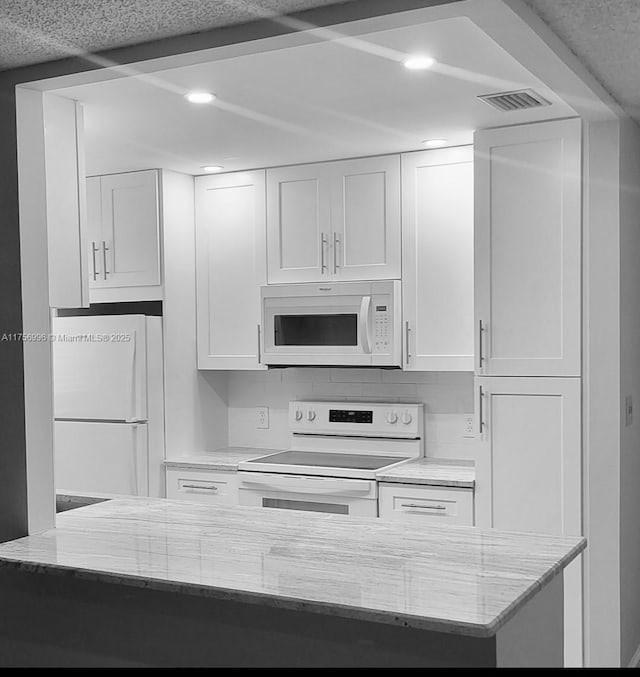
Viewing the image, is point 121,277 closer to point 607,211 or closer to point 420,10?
point 607,211

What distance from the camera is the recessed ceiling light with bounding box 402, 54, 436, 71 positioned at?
2.66 m

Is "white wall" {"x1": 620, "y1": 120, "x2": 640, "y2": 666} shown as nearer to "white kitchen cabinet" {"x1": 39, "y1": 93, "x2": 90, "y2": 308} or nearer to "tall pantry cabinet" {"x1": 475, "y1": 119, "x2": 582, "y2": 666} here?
"tall pantry cabinet" {"x1": 475, "y1": 119, "x2": 582, "y2": 666}

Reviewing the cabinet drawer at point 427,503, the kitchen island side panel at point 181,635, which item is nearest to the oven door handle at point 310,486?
the cabinet drawer at point 427,503

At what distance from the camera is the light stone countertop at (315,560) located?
1798mm

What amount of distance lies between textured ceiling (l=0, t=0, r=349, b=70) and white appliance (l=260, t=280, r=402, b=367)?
2.05 m

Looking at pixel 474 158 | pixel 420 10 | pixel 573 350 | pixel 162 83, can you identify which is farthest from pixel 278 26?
pixel 573 350

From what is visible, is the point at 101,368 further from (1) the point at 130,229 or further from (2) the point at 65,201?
(2) the point at 65,201

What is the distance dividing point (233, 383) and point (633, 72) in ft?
9.48

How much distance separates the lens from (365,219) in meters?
4.20

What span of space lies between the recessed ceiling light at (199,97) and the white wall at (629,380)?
160 centimetres

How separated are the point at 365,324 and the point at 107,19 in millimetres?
2228

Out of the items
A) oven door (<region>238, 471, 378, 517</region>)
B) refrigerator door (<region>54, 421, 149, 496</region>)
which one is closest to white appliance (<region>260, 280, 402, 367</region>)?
oven door (<region>238, 471, 378, 517</region>)

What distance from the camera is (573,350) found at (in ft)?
11.3

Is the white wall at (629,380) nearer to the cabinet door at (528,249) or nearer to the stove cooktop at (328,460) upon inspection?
the cabinet door at (528,249)
